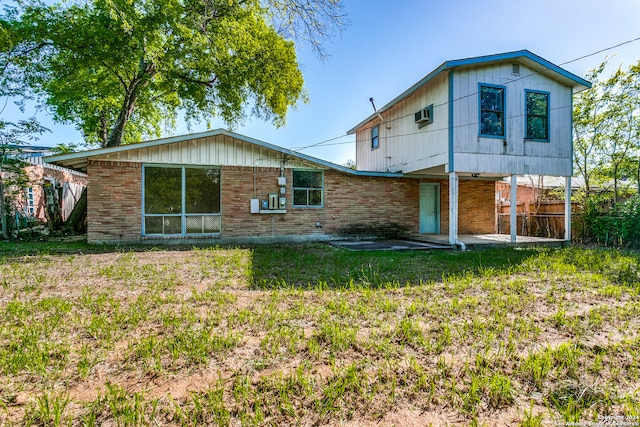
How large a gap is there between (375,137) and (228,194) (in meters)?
7.22

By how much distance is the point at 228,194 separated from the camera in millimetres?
9883

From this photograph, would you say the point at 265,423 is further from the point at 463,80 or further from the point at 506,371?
the point at 463,80

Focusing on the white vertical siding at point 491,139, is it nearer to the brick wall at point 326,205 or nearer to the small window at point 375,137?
the brick wall at point 326,205

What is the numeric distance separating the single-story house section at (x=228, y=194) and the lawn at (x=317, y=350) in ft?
13.7

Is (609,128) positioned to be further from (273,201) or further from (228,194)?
(228,194)

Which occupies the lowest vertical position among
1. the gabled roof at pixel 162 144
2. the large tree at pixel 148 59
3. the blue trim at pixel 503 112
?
the gabled roof at pixel 162 144

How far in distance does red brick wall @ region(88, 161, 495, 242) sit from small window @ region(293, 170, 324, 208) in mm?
191

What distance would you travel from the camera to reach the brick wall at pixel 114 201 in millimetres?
8688

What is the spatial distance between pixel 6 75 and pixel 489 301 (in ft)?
61.1

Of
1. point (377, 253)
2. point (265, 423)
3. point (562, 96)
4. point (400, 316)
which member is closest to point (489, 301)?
point (400, 316)

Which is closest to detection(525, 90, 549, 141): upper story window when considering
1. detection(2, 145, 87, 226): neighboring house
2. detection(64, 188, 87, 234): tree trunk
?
detection(64, 188, 87, 234): tree trunk

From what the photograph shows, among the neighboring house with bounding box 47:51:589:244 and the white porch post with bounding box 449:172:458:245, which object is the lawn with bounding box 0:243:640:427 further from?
the neighboring house with bounding box 47:51:589:244

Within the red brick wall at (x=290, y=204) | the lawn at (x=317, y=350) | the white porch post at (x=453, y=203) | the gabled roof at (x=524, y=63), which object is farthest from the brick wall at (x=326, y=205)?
the lawn at (x=317, y=350)

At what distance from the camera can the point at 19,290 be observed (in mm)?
4266
